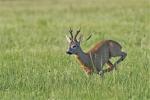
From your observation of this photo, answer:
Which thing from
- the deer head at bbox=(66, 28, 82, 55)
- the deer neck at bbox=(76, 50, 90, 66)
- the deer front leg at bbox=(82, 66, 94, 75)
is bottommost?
the deer front leg at bbox=(82, 66, 94, 75)

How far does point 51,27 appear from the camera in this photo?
2294 centimetres

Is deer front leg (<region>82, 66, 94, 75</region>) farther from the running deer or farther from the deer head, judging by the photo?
the deer head

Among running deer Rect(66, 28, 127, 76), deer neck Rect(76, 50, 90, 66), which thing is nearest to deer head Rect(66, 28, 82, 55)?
running deer Rect(66, 28, 127, 76)

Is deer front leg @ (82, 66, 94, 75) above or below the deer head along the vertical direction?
below

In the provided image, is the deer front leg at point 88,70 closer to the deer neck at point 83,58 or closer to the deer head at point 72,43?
the deer neck at point 83,58

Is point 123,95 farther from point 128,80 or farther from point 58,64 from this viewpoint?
point 58,64

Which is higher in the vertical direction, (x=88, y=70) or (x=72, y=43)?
(x=72, y=43)

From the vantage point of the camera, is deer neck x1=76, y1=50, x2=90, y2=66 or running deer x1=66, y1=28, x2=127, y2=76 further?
deer neck x1=76, y1=50, x2=90, y2=66

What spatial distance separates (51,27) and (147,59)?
39.0ft

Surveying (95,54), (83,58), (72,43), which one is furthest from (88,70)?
(72,43)

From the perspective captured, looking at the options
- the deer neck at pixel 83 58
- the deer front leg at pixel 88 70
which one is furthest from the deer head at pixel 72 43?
the deer front leg at pixel 88 70

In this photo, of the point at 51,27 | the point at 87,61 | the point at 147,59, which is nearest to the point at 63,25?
the point at 51,27

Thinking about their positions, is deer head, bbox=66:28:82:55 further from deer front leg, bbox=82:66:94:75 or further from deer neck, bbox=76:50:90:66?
deer front leg, bbox=82:66:94:75

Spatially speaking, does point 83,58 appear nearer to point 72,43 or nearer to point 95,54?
point 95,54
